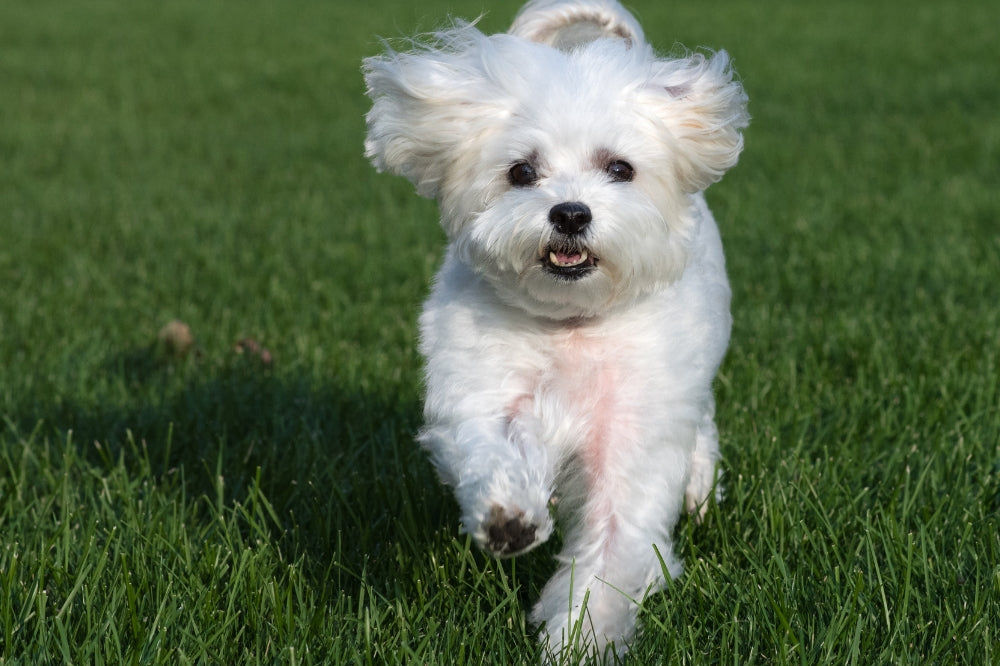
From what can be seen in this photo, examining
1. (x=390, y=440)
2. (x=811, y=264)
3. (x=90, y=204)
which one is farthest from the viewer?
(x=90, y=204)

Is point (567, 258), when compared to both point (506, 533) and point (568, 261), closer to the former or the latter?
point (568, 261)

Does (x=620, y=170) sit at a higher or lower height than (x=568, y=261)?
higher

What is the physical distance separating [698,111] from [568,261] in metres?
0.67

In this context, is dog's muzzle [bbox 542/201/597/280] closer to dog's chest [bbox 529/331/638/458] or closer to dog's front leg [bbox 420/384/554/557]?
dog's chest [bbox 529/331/638/458]

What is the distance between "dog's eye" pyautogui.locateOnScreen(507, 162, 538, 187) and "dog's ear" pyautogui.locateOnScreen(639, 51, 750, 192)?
35 centimetres

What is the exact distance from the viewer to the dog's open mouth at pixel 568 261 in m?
3.05

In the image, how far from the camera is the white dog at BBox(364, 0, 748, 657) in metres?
3.02

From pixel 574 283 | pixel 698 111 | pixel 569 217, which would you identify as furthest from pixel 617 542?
pixel 698 111

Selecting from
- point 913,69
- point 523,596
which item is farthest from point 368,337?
point 913,69

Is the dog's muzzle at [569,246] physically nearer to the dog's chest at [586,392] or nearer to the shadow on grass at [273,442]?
the dog's chest at [586,392]

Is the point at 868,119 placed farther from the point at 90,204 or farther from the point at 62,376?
the point at 62,376

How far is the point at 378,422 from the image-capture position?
177 inches

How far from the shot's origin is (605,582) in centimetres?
298

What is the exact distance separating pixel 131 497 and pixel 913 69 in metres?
12.5
